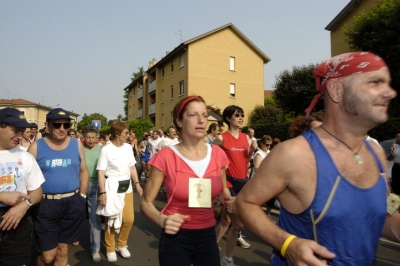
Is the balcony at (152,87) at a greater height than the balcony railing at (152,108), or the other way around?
the balcony at (152,87)

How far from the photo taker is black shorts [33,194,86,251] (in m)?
3.86

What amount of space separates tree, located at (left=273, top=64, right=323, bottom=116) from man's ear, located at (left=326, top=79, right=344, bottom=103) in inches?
1090

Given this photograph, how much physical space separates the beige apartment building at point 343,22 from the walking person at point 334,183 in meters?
28.0

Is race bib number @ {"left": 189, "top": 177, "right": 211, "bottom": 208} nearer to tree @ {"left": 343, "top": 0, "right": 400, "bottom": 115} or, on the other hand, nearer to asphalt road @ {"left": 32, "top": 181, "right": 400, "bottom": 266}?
asphalt road @ {"left": 32, "top": 181, "right": 400, "bottom": 266}

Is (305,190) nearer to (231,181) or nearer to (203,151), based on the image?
(203,151)

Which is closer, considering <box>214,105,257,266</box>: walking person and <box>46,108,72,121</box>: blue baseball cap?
<box>46,108,72,121</box>: blue baseball cap

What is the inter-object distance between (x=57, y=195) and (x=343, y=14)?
30.9 metres

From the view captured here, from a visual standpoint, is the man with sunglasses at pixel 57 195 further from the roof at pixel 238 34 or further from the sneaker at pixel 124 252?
the roof at pixel 238 34

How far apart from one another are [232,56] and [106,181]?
30.3 metres

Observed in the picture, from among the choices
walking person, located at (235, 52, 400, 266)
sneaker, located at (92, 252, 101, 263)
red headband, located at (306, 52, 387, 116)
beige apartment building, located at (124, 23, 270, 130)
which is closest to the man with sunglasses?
sneaker, located at (92, 252, 101, 263)

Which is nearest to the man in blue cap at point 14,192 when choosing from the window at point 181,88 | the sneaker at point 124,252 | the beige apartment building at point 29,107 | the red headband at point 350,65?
the sneaker at point 124,252

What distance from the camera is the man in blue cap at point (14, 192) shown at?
3.20 m

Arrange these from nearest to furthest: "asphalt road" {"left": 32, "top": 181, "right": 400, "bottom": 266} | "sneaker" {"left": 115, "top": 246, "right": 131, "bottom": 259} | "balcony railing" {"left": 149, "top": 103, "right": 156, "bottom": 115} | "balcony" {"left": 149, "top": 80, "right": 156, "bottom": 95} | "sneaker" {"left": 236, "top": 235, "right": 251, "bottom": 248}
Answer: "asphalt road" {"left": 32, "top": 181, "right": 400, "bottom": 266}
"sneaker" {"left": 115, "top": 246, "right": 131, "bottom": 259}
"sneaker" {"left": 236, "top": 235, "right": 251, "bottom": 248}
"balcony railing" {"left": 149, "top": 103, "right": 156, "bottom": 115}
"balcony" {"left": 149, "top": 80, "right": 156, "bottom": 95}

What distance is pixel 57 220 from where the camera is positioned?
13.1 ft
